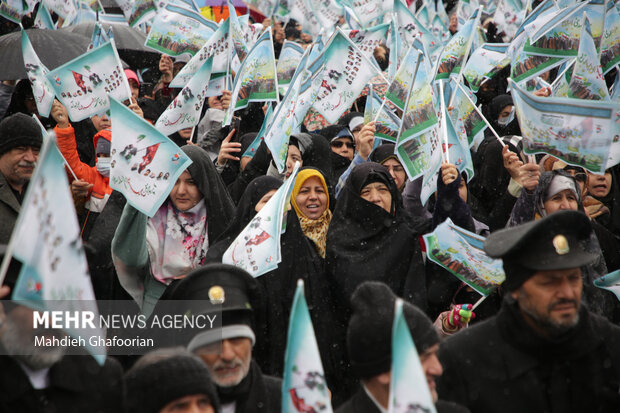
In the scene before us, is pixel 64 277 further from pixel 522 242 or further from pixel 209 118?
pixel 209 118

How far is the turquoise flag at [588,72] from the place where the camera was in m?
5.36

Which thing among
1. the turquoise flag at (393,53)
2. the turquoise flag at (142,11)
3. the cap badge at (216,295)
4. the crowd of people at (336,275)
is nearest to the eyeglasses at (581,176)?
the crowd of people at (336,275)

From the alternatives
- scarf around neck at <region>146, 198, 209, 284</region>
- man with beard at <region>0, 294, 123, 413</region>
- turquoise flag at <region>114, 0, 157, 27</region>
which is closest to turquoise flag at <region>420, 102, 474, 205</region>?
scarf around neck at <region>146, 198, 209, 284</region>

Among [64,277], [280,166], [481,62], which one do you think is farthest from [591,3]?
[64,277]

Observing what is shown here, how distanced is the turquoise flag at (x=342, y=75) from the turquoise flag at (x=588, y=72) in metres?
1.72

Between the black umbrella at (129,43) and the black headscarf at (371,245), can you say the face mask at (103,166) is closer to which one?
the black headscarf at (371,245)

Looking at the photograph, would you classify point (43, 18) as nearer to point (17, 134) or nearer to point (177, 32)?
point (177, 32)

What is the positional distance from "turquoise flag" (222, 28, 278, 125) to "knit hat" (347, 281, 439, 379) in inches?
165

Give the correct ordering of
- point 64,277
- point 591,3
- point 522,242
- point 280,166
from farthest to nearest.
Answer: point 591,3, point 280,166, point 522,242, point 64,277

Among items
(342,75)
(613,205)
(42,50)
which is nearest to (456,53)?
(342,75)

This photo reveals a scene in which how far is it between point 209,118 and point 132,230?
3005mm

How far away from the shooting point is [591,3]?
6211 mm

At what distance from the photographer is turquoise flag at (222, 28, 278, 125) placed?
6922 millimetres

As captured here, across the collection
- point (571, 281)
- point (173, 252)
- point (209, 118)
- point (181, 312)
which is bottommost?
point (209, 118)
